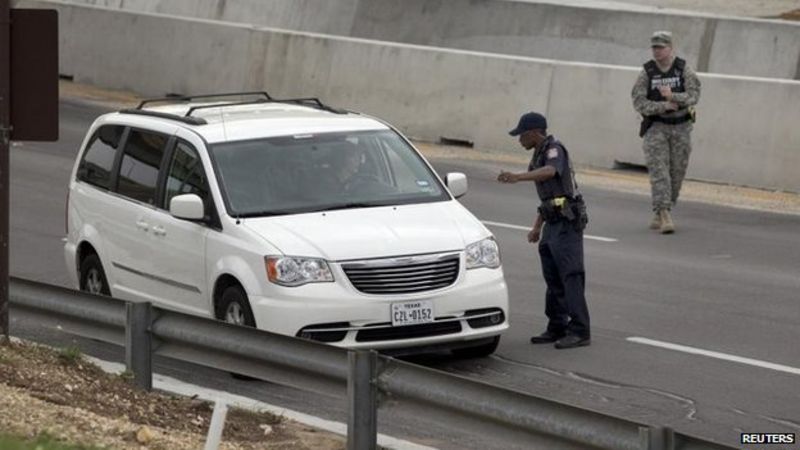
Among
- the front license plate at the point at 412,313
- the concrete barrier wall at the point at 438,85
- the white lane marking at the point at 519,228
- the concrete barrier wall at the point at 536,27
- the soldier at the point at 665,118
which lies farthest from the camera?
the concrete barrier wall at the point at 536,27

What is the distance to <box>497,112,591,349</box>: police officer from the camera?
12562mm

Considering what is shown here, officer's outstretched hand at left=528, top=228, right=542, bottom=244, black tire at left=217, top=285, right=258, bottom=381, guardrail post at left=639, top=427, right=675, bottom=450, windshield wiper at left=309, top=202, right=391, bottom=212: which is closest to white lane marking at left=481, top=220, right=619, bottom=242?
officer's outstretched hand at left=528, top=228, right=542, bottom=244

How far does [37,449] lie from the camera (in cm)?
819

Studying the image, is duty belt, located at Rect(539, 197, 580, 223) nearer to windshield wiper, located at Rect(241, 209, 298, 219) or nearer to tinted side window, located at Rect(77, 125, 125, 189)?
windshield wiper, located at Rect(241, 209, 298, 219)

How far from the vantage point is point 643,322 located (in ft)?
44.4

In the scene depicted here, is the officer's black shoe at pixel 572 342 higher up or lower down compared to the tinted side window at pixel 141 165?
lower down

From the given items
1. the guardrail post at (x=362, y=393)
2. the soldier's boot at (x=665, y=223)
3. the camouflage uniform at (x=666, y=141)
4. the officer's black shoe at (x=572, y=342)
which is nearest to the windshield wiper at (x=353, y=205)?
the officer's black shoe at (x=572, y=342)

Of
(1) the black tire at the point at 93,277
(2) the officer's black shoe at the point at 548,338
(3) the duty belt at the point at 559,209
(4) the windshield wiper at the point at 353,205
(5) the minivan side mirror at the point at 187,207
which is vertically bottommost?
(1) the black tire at the point at 93,277

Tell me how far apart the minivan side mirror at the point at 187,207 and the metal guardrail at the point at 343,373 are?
3.85ft

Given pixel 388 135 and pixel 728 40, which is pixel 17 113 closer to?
pixel 388 135

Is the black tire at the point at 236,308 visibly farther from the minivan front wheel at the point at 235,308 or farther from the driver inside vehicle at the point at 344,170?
the driver inside vehicle at the point at 344,170

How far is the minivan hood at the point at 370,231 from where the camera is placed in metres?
11.5

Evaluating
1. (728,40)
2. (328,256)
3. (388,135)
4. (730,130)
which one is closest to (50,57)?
(328,256)

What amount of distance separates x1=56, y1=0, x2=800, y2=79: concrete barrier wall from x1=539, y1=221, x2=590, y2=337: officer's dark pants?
1581 cm
